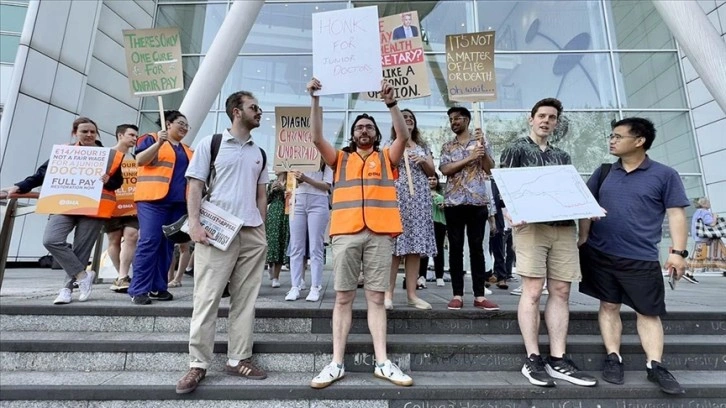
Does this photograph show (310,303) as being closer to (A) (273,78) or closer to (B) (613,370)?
(B) (613,370)

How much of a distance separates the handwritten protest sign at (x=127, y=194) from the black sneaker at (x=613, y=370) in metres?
5.23

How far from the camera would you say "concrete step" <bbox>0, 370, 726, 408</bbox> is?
8.95 ft

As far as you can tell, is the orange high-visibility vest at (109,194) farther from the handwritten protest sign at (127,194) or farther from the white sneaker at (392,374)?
the white sneaker at (392,374)

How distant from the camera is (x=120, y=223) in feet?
16.6

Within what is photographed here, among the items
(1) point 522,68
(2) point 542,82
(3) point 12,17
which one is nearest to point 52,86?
(3) point 12,17

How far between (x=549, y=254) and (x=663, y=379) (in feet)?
3.83

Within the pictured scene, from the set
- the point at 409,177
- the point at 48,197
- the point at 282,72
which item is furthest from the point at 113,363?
the point at 282,72

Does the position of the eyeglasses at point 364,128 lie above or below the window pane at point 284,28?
below

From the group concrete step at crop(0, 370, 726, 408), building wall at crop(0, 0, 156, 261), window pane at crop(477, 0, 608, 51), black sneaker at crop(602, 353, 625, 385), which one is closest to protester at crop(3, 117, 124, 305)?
concrete step at crop(0, 370, 726, 408)

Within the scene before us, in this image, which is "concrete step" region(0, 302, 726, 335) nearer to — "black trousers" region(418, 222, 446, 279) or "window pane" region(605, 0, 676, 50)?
"black trousers" region(418, 222, 446, 279)

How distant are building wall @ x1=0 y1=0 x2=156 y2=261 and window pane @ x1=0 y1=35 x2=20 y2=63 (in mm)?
1115

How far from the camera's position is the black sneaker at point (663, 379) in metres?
2.79

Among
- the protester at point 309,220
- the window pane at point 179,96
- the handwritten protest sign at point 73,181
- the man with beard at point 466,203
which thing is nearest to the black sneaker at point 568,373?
the man with beard at point 466,203

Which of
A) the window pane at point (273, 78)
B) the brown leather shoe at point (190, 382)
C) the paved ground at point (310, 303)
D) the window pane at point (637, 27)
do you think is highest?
the window pane at point (637, 27)
